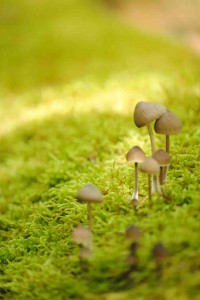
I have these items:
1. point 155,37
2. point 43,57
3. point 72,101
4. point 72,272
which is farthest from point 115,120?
point 155,37

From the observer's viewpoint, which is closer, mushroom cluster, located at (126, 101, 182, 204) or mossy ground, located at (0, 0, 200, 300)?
mossy ground, located at (0, 0, 200, 300)

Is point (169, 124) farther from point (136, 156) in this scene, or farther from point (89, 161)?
point (89, 161)

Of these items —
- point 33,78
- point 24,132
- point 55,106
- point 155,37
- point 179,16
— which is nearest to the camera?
point 24,132

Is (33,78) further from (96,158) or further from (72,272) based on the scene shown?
(72,272)

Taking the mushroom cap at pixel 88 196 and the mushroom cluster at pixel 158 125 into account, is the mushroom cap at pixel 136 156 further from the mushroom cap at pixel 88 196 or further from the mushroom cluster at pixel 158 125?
the mushroom cap at pixel 88 196

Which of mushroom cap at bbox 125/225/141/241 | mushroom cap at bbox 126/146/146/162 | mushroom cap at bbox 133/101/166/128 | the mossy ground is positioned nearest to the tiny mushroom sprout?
mushroom cap at bbox 133/101/166/128

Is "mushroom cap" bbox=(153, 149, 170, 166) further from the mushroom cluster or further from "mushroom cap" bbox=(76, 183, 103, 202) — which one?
"mushroom cap" bbox=(76, 183, 103, 202)
